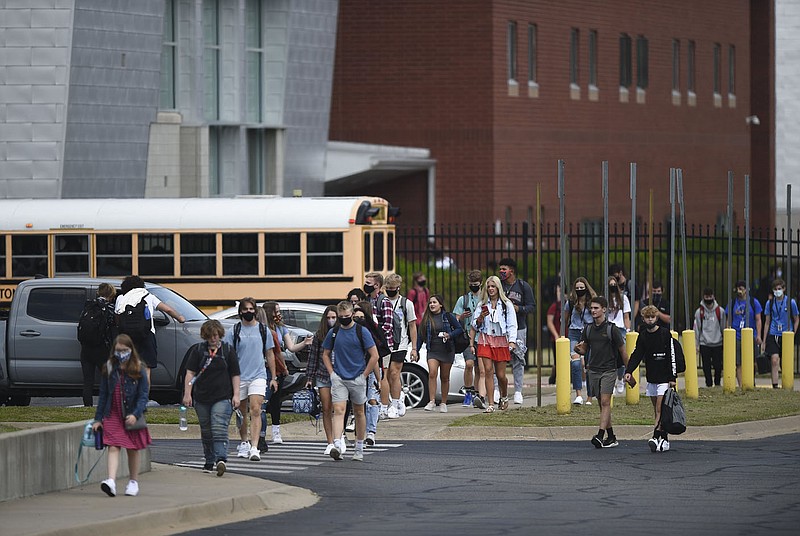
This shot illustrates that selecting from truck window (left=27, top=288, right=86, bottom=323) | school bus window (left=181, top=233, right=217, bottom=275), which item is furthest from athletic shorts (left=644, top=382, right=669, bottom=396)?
school bus window (left=181, top=233, right=217, bottom=275)

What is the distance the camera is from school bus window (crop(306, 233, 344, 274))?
28266 mm

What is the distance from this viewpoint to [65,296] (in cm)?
2131

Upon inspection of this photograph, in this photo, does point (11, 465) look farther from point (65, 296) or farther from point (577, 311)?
point (577, 311)

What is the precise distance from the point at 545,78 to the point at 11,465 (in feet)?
118

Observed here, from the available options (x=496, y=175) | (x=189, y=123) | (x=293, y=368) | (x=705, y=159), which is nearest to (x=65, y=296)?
(x=293, y=368)

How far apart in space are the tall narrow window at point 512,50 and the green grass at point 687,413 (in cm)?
2456

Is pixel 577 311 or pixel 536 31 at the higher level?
pixel 536 31

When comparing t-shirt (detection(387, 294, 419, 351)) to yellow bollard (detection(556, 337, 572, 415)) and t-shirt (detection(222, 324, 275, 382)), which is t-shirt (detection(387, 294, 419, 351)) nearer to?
yellow bollard (detection(556, 337, 572, 415))

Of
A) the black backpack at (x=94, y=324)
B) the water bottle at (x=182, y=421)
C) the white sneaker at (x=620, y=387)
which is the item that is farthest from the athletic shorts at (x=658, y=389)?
the black backpack at (x=94, y=324)

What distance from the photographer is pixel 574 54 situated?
5019 centimetres

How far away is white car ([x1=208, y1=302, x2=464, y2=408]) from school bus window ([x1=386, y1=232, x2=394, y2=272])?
647 centimetres

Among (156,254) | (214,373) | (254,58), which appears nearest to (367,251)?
(156,254)

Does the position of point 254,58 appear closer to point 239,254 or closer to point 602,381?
point 239,254

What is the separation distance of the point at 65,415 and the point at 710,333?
969 cm
